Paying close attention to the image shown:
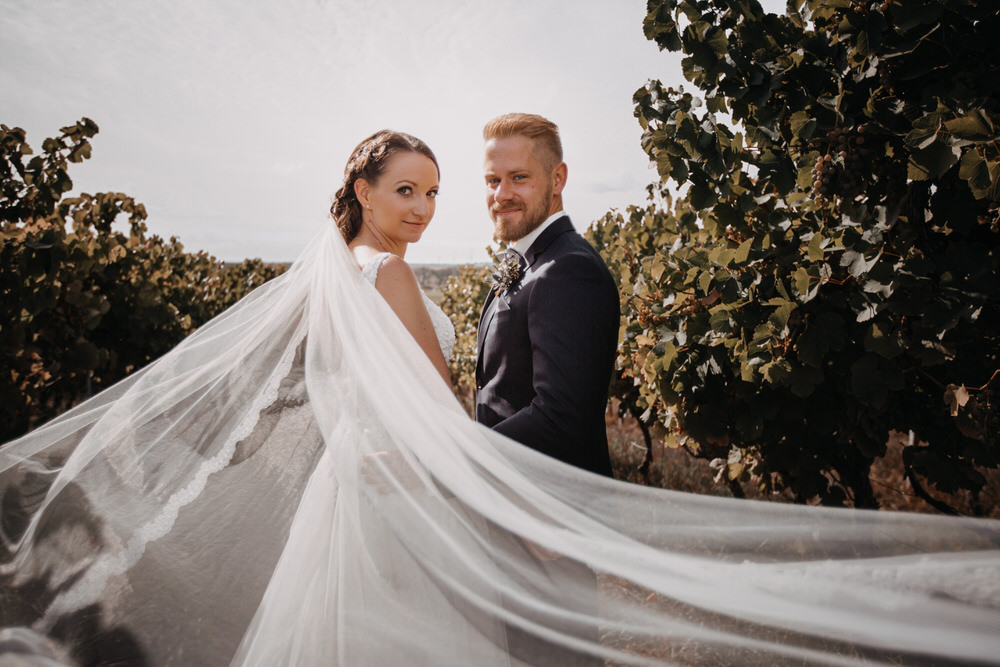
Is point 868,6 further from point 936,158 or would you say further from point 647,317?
point 647,317

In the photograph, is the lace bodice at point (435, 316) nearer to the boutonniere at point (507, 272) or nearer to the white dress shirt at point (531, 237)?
the boutonniere at point (507, 272)

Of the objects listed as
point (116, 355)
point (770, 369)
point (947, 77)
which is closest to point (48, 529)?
point (770, 369)

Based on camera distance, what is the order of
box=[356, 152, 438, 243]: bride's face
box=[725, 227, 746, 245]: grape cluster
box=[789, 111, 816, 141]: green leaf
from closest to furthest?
1. box=[789, 111, 816, 141]: green leaf
2. box=[356, 152, 438, 243]: bride's face
3. box=[725, 227, 746, 245]: grape cluster

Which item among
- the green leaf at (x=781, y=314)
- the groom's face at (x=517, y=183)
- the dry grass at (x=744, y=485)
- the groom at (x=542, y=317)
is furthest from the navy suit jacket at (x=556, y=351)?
the dry grass at (x=744, y=485)

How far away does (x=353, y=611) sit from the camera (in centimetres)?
169

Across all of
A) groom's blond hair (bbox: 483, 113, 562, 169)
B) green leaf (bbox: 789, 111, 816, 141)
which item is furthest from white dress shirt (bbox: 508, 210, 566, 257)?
green leaf (bbox: 789, 111, 816, 141)

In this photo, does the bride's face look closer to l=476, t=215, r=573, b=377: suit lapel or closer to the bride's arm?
the bride's arm

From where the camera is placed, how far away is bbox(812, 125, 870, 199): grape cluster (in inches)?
83.6

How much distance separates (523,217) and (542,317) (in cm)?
54

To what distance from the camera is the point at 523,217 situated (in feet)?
7.59

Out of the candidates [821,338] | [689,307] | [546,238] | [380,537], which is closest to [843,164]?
[821,338]

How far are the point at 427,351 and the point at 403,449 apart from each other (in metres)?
0.49

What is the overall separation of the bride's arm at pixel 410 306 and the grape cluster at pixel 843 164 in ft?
5.30

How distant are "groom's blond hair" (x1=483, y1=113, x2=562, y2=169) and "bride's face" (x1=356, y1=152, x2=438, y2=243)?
357mm
